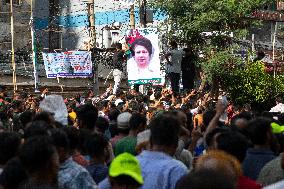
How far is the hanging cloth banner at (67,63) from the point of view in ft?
77.2

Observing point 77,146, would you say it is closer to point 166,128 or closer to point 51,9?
point 166,128

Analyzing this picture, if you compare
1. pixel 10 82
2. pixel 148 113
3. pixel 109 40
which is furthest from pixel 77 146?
pixel 109 40

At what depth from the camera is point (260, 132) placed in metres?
6.07

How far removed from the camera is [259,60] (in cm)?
1906

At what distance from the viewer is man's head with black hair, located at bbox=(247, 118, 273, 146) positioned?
6.05 m

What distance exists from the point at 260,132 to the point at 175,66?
11.2 metres

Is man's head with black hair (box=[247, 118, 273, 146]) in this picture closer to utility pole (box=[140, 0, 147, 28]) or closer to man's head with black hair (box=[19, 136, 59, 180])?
man's head with black hair (box=[19, 136, 59, 180])

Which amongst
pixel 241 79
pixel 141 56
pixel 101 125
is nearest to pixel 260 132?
pixel 101 125

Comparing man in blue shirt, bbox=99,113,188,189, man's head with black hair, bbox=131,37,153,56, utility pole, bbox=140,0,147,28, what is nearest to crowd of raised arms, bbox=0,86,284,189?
man in blue shirt, bbox=99,113,188,189

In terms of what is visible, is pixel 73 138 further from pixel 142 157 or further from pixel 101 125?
pixel 101 125

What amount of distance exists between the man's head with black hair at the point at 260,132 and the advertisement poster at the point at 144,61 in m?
10.6

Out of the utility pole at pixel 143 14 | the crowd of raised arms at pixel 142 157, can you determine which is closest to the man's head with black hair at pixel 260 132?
the crowd of raised arms at pixel 142 157

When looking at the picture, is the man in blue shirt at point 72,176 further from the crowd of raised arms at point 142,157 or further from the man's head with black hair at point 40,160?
the man's head with black hair at point 40,160

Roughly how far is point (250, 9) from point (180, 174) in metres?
14.2
